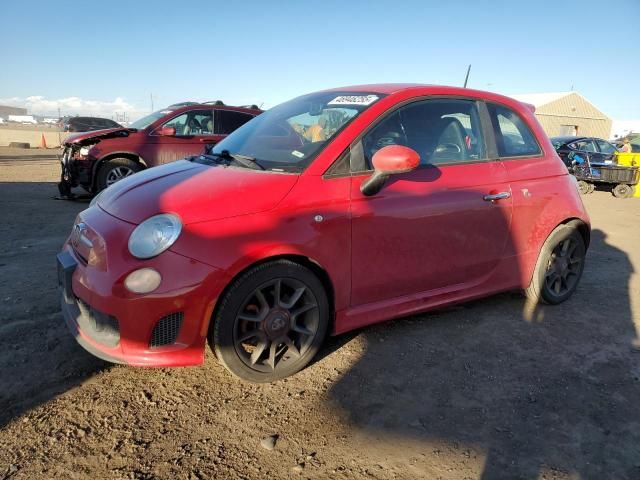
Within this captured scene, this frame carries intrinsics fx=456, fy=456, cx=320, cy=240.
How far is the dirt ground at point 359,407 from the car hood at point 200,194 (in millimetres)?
981

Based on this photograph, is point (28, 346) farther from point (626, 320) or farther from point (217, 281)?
point (626, 320)

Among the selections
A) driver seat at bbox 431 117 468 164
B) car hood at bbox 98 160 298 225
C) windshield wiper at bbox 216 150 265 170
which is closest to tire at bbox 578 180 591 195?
driver seat at bbox 431 117 468 164

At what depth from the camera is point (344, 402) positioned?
8.20 ft

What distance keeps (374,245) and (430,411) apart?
99cm

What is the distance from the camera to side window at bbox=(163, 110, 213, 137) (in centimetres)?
817

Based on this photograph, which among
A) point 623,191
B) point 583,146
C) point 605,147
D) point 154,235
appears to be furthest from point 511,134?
point 605,147

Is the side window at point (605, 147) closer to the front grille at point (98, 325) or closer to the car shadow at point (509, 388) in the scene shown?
the car shadow at point (509, 388)

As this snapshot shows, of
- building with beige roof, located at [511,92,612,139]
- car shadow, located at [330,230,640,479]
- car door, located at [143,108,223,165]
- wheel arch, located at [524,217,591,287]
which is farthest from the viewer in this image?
building with beige roof, located at [511,92,612,139]

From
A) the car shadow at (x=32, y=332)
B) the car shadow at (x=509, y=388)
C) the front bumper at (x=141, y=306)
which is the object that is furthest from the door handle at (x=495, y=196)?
the car shadow at (x=32, y=332)

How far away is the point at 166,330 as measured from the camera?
7.66 ft

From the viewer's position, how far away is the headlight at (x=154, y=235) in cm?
229

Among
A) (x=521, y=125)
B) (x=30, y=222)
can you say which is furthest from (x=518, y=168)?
(x=30, y=222)

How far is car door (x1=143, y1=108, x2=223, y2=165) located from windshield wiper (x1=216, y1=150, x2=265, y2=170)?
5.09m

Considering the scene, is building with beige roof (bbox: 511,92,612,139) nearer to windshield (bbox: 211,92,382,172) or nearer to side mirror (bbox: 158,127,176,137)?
side mirror (bbox: 158,127,176,137)
